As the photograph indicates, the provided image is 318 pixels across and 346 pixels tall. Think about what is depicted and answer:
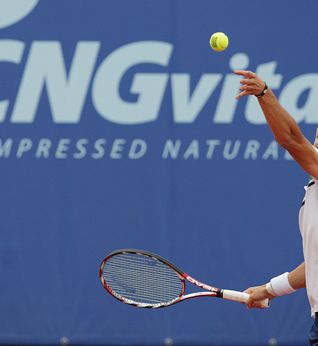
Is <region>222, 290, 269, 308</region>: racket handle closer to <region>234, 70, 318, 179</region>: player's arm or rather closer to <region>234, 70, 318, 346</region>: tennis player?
<region>234, 70, 318, 346</region>: tennis player

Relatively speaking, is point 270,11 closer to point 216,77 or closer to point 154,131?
point 216,77

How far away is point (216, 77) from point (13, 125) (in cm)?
135

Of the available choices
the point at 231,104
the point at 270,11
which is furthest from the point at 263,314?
the point at 270,11

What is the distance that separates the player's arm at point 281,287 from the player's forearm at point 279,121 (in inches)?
29.3

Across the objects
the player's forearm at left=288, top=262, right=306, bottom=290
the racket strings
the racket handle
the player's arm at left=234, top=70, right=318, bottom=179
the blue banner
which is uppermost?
the blue banner

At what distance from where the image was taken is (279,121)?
4.20 meters

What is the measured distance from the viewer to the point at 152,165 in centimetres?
691

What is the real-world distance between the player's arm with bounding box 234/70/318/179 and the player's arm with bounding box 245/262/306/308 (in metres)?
0.65

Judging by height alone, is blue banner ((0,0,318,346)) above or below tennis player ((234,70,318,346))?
above

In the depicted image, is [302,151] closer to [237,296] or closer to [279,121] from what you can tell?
[279,121]

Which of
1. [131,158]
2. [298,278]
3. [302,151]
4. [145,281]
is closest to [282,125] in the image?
[302,151]

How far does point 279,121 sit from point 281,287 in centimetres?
90

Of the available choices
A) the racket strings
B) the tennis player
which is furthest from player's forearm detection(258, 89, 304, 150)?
the racket strings

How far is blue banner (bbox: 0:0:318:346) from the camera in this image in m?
6.90
